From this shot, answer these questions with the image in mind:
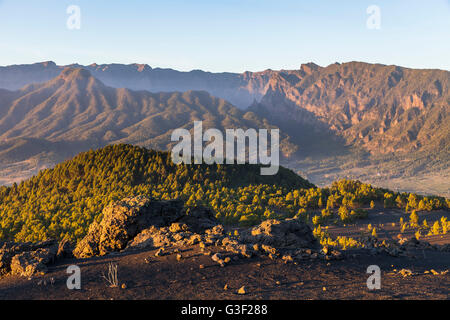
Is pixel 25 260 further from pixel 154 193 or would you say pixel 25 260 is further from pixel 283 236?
pixel 154 193

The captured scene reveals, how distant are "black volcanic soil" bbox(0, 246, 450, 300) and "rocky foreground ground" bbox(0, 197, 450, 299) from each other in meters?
0.03

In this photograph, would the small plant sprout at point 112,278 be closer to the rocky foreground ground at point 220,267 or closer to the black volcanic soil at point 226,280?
the rocky foreground ground at point 220,267

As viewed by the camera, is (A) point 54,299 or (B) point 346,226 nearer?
(A) point 54,299

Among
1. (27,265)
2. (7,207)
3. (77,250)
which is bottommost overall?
(7,207)

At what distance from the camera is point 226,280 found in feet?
38.6

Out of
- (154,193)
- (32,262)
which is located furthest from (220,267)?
(154,193)

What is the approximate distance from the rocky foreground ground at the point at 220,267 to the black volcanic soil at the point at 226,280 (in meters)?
0.03

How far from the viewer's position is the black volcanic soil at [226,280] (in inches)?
424

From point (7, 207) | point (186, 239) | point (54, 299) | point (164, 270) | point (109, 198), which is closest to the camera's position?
point (54, 299)
